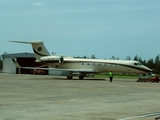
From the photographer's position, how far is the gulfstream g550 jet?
175ft

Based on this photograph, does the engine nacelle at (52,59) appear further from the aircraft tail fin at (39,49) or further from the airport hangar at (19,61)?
the airport hangar at (19,61)

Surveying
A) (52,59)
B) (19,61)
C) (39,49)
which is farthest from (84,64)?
(19,61)

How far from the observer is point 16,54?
94812mm

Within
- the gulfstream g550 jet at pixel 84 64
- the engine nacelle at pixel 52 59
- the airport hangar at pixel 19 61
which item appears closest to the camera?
the gulfstream g550 jet at pixel 84 64

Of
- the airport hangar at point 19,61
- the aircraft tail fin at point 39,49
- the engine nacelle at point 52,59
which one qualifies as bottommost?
the airport hangar at point 19,61

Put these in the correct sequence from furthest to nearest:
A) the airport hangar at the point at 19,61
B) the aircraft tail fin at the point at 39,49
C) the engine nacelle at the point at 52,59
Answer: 1. the airport hangar at the point at 19,61
2. the aircraft tail fin at the point at 39,49
3. the engine nacelle at the point at 52,59

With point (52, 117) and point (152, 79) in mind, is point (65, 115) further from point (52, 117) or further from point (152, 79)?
→ point (152, 79)

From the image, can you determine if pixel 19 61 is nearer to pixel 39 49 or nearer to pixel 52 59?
pixel 39 49

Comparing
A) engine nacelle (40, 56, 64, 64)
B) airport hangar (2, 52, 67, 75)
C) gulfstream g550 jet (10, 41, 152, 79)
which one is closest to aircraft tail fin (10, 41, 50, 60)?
gulfstream g550 jet (10, 41, 152, 79)

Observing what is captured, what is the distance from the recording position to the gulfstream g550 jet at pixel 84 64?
175 ft


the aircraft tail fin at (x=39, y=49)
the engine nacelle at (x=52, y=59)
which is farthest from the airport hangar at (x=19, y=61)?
the engine nacelle at (x=52, y=59)

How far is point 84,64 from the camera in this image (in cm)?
5722

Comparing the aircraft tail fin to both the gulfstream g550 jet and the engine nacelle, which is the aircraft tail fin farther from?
the engine nacelle

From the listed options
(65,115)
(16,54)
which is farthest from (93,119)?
(16,54)
